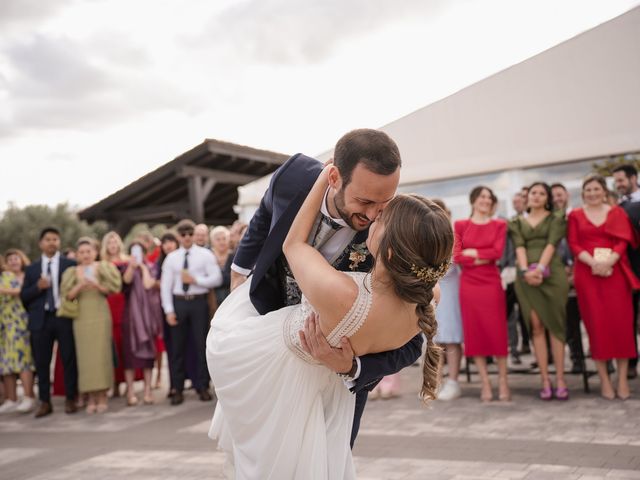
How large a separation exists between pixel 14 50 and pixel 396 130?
6012 mm

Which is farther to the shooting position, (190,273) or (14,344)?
(14,344)

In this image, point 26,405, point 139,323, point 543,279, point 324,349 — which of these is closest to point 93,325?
point 139,323

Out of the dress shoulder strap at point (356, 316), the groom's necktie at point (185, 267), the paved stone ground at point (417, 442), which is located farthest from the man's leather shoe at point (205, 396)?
the dress shoulder strap at point (356, 316)

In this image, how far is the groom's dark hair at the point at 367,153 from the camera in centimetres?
252

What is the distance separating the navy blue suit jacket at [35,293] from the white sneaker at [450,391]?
4452 mm

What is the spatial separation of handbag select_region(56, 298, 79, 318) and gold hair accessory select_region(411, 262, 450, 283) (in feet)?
21.3

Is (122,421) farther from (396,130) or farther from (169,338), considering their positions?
(396,130)

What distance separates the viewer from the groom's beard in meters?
2.67

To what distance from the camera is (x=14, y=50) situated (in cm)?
1121

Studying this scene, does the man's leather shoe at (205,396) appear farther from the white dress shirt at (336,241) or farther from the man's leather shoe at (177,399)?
the white dress shirt at (336,241)

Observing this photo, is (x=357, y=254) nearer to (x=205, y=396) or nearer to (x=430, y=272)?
(x=430, y=272)

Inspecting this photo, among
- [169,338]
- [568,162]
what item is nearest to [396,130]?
[568,162]

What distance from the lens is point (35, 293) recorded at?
842 centimetres

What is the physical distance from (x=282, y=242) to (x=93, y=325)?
6.00m
